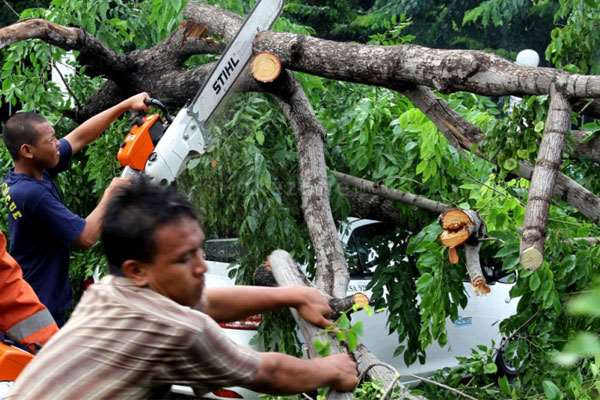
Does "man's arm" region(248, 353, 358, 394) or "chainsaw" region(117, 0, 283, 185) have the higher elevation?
"chainsaw" region(117, 0, 283, 185)

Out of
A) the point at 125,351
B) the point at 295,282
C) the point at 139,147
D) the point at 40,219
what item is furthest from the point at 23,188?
the point at 125,351

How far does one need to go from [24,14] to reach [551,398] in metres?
4.94

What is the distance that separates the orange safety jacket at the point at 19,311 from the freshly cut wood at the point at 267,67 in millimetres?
1636

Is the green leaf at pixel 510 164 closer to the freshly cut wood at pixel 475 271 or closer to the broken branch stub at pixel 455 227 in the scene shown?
the broken branch stub at pixel 455 227

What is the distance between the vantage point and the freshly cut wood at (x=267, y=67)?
4.93 m

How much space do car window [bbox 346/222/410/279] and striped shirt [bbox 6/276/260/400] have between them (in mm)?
3702

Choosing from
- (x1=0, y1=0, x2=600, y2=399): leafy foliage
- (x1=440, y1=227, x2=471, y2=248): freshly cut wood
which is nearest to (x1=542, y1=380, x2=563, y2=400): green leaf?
(x1=0, y1=0, x2=600, y2=399): leafy foliage

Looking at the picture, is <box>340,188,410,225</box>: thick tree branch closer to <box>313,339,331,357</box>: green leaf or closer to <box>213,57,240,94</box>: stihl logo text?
<box>213,57,240,94</box>: stihl logo text

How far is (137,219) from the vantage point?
211 cm

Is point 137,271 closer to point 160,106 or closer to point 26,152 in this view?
point 26,152

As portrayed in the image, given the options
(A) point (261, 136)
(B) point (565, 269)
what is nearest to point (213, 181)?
(A) point (261, 136)

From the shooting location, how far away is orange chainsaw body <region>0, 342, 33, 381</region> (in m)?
3.75

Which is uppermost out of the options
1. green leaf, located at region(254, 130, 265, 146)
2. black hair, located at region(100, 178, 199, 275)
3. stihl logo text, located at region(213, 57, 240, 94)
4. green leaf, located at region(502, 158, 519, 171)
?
stihl logo text, located at region(213, 57, 240, 94)

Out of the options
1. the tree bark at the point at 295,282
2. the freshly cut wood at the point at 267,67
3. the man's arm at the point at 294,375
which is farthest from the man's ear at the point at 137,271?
the freshly cut wood at the point at 267,67
